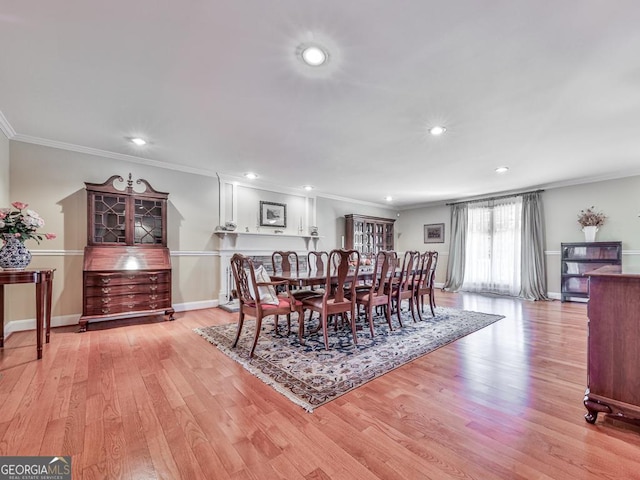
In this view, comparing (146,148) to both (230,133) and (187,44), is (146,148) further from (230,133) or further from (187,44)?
(187,44)

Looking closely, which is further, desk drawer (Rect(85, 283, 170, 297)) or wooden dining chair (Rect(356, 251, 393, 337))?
desk drawer (Rect(85, 283, 170, 297))

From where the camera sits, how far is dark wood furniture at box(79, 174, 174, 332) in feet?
11.5

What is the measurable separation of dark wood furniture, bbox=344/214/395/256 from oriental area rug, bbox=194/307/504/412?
127 inches

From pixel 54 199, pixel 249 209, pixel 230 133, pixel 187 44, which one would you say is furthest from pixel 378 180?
pixel 54 199

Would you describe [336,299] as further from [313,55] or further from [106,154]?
[106,154]

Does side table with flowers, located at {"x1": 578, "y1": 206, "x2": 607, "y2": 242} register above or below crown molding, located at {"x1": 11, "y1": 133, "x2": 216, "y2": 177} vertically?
below

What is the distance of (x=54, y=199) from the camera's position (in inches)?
142

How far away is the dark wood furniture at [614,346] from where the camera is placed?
5.04 ft

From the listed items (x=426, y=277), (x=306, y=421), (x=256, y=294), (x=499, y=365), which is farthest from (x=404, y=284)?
(x=306, y=421)

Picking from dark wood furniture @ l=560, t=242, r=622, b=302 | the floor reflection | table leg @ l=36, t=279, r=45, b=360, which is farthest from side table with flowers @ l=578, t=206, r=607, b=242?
table leg @ l=36, t=279, r=45, b=360

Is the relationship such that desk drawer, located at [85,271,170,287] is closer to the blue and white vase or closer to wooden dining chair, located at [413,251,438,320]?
the blue and white vase

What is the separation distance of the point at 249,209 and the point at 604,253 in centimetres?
651

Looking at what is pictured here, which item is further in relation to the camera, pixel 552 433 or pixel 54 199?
pixel 54 199

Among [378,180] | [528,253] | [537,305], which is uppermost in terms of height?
[378,180]
